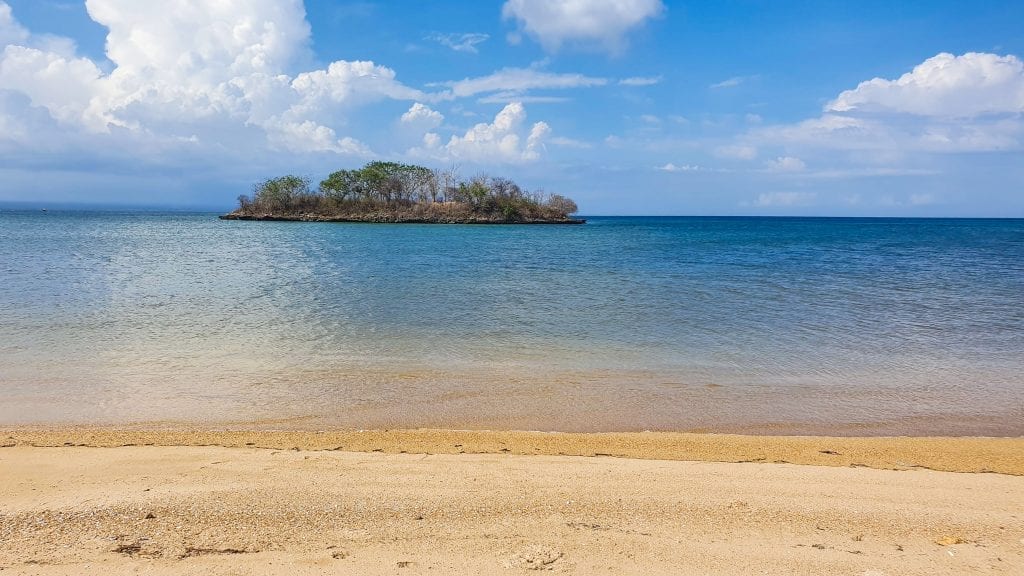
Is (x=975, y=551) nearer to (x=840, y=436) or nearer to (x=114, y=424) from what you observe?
(x=840, y=436)

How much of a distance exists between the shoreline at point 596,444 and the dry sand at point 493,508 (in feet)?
0.16

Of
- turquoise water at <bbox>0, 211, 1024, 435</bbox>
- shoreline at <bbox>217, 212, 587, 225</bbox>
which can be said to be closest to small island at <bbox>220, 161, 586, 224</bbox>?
shoreline at <bbox>217, 212, 587, 225</bbox>

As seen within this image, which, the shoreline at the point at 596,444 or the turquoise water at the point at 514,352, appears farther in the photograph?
the turquoise water at the point at 514,352

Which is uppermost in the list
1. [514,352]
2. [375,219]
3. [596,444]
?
[375,219]

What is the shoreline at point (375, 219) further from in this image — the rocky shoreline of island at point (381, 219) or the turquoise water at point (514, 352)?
the turquoise water at point (514, 352)

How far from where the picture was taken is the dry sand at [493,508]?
439 cm

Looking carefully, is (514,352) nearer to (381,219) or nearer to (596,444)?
(596,444)

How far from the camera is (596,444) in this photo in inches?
297

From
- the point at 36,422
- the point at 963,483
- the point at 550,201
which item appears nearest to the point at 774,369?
the point at 963,483

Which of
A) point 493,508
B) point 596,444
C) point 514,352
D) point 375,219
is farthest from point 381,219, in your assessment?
point 493,508

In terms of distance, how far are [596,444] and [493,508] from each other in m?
2.58

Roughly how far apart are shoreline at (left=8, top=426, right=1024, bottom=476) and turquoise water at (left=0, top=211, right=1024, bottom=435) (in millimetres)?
453

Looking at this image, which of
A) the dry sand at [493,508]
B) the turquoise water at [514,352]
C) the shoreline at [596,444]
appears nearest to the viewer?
the dry sand at [493,508]

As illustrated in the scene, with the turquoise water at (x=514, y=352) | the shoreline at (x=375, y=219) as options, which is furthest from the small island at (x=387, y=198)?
the turquoise water at (x=514, y=352)
